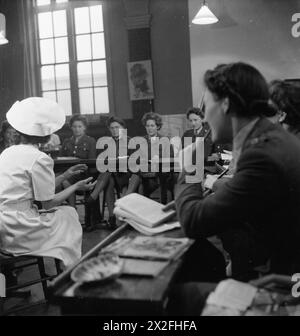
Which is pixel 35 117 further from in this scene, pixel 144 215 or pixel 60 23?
pixel 60 23

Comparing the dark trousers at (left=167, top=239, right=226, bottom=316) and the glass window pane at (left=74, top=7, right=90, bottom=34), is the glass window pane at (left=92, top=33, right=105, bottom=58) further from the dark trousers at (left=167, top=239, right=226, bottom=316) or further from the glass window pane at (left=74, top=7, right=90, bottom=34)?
the dark trousers at (left=167, top=239, right=226, bottom=316)

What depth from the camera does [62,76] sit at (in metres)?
8.05

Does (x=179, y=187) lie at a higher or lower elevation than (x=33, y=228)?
higher

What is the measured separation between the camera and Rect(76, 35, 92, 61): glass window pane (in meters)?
7.85

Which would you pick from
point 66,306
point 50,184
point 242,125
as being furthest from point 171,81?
point 66,306

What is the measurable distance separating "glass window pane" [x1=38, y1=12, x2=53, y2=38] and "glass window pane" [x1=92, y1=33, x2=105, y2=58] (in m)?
0.81

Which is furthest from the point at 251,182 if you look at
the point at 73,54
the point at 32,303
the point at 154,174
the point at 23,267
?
the point at 73,54

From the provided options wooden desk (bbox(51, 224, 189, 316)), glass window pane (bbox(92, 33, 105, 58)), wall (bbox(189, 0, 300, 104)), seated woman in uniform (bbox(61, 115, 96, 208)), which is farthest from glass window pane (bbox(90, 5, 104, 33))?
wooden desk (bbox(51, 224, 189, 316))

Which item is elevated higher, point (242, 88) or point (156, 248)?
point (242, 88)

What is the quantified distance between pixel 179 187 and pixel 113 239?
0.30 metres

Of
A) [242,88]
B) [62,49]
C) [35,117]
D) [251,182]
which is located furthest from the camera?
[62,49]

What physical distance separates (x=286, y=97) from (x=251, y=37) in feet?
16.4

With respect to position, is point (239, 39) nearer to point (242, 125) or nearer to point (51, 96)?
point (51, 96)

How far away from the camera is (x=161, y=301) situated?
3.34 ft
